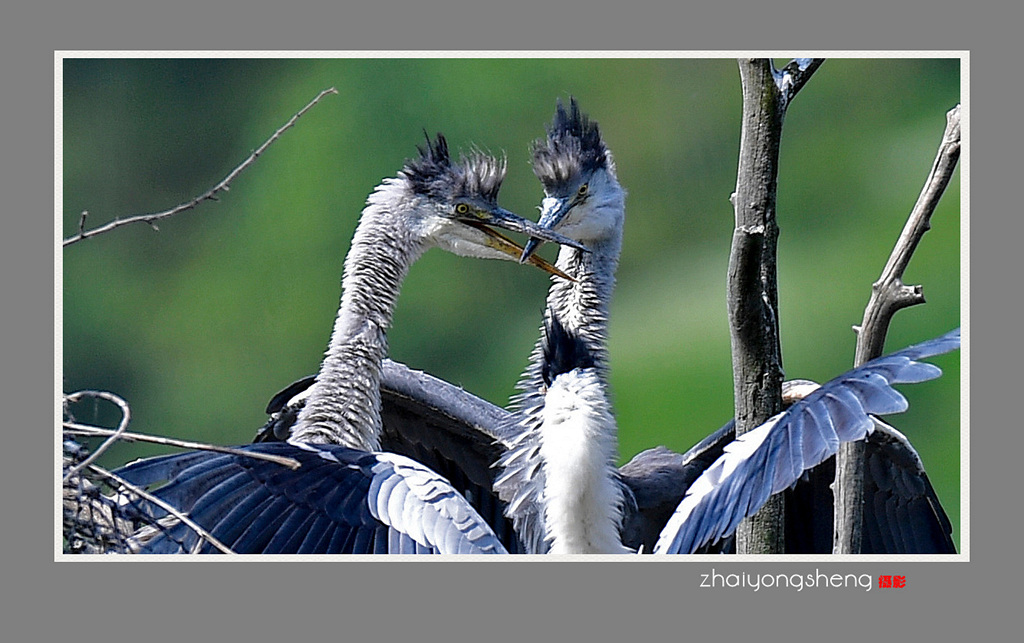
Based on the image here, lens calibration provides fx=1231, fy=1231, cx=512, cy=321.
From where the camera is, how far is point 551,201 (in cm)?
248

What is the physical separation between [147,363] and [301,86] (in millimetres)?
649

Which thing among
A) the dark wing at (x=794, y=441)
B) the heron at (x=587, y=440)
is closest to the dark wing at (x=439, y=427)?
the heron at (x=587, y=440)

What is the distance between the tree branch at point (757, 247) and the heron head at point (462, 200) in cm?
36

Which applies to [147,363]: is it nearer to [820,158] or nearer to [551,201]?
[551,201]

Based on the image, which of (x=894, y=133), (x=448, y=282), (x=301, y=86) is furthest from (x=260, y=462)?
(x=894, y=133)

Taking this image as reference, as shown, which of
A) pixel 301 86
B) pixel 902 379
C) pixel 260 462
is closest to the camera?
pixel 902 379

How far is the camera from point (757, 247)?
87.7 inches

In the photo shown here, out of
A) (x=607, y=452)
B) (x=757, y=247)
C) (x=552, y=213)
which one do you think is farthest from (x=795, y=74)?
(x=607, y=452)

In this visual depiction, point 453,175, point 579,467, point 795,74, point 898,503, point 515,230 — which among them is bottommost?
point 898,503

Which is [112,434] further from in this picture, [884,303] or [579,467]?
[884,303]

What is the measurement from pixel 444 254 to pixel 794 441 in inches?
32.6

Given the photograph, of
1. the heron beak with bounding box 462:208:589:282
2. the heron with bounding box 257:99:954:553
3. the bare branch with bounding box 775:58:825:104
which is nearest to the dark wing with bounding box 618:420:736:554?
the heron with bounding box 257:99:954:553

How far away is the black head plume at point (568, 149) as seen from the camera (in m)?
2.46

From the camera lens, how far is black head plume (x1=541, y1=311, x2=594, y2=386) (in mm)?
2307
